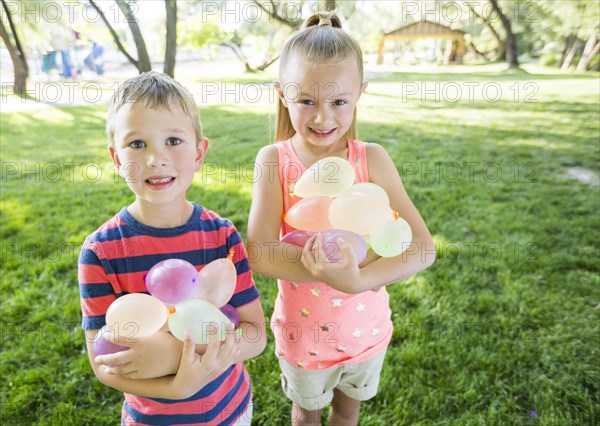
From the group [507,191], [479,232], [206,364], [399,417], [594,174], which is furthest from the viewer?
[594,174]

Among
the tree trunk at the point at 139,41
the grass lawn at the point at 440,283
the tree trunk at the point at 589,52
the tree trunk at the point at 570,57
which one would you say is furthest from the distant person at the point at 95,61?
the tree trunk at the point at 570,57

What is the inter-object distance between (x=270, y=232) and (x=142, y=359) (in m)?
0.47

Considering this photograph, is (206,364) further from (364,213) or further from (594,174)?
(594,174)

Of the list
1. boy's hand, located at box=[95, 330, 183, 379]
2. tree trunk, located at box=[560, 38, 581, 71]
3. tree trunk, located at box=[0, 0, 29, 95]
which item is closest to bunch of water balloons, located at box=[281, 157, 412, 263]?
boy's hand, located at box=[95, 330, 183, 379]

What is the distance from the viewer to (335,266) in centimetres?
94

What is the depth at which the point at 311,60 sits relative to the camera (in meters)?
1.07

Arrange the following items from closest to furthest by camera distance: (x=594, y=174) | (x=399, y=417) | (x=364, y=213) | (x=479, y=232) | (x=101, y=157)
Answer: (x=364, y=213) < (x=399, y=417) < (x=479, y=232) < (x=594, y=174) < (x=101, y=157)

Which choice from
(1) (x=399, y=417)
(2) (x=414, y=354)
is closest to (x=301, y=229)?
(1) (x=399, y=417)

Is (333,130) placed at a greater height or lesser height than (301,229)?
greater

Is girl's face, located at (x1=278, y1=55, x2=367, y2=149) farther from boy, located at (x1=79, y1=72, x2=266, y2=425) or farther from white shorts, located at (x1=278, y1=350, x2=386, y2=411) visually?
white shorts, located at (x1=278, y1=350, x2=386, y2=411)

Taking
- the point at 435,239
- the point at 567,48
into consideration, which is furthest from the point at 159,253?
the point at 567,48

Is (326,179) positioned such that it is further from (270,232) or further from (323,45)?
(323,45)

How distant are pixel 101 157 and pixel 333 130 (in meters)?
4.70

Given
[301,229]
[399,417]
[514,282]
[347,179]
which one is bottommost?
[399,417]
